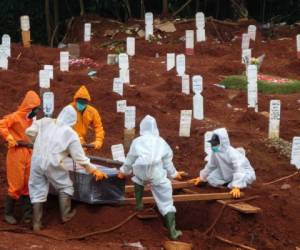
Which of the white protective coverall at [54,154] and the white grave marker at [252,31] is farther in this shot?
the white grave marker at [252,31]

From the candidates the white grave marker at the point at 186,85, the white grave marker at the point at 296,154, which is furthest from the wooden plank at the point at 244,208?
the white grave marker at the point at 186,85

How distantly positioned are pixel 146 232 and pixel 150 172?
0.73 meters

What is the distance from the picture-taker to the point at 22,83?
16438 mm

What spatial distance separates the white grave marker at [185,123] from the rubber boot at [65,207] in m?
4.14

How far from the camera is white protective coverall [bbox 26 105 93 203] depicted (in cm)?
880

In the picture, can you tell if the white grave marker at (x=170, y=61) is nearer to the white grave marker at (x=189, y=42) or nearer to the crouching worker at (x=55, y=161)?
the white grave marker at (x=189, y=42)

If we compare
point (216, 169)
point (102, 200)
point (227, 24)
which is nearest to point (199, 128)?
point (216, 169)

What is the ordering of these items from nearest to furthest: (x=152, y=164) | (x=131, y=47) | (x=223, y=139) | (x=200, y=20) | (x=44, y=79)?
(x=152, y=164) → (x=223, y=139) → (x=44, y=79) → (x=131, y=47) → (x=200, y=20)

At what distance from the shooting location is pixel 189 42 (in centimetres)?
2048

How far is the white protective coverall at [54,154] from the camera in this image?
346 inches

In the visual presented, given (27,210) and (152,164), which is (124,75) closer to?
(27,210)

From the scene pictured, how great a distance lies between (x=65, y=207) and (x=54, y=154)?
0.63m

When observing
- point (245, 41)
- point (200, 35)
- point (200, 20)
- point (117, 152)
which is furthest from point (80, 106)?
point (200, 35)

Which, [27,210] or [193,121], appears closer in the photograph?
[27,210]
